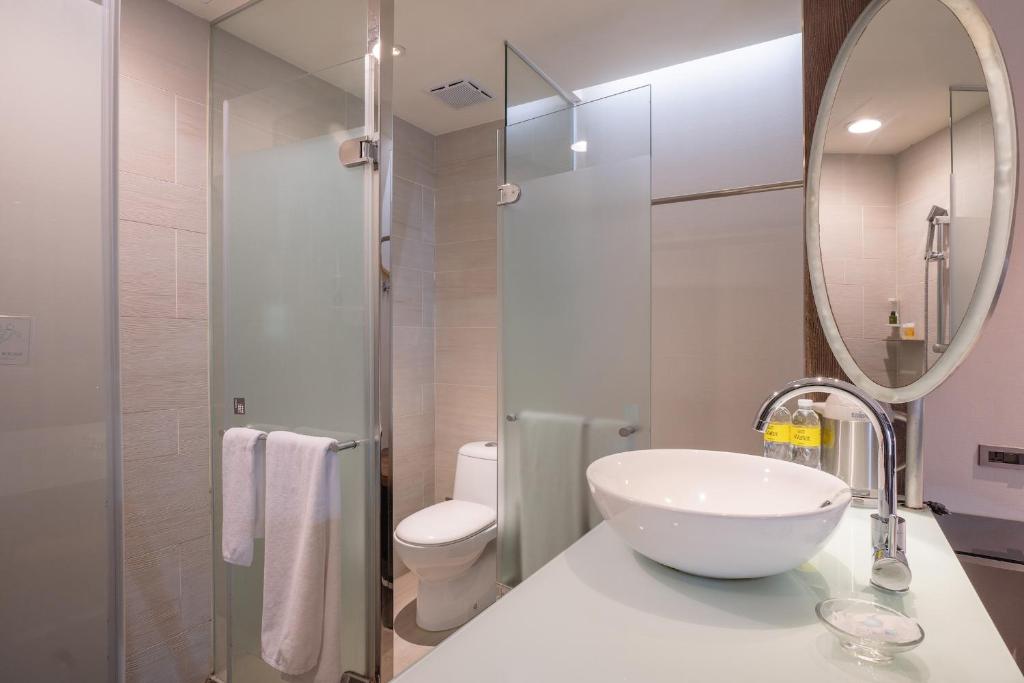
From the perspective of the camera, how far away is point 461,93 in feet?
7.53

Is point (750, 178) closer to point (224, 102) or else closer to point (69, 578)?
point (224, 102)

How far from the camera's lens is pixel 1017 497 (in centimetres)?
121

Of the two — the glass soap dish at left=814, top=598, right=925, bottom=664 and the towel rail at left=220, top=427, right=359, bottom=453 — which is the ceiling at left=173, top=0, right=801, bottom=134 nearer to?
the towel rail at left=220, top=427, right=359, bottom=453

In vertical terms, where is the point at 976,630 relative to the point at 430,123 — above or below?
below

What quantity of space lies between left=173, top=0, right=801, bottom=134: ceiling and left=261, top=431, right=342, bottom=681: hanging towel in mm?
1106

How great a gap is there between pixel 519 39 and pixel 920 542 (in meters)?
1.90

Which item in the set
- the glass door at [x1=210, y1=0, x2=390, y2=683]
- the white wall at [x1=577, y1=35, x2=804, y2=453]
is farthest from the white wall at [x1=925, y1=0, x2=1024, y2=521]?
the glass door at [x1=210, y1=0, x2=390, y2=683]

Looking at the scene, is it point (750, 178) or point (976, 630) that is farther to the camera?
point (750, 178)

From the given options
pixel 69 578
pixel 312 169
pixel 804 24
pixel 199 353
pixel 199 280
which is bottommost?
pixel 69 578

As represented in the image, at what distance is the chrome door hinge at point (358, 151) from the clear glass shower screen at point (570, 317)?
0.54 m

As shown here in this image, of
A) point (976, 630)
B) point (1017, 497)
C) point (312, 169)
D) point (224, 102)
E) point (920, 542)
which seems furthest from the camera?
point (224, 102)

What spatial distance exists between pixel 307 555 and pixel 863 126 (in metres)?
1.84

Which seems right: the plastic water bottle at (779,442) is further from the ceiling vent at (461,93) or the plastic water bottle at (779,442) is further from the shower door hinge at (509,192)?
the ceiling vent at (461,93)

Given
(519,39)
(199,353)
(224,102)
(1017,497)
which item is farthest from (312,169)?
(1017,497)
